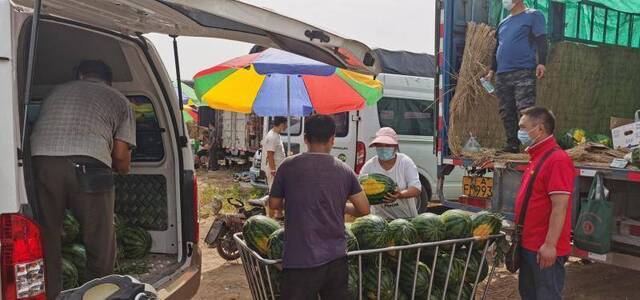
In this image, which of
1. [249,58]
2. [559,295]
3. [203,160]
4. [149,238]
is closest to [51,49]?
[149,238]

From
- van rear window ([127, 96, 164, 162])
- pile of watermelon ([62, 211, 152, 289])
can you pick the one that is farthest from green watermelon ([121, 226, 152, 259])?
van rear window ([127, 96, 164, 162])

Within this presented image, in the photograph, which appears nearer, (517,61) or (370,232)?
(370,232)

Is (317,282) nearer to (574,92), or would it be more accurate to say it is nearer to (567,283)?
(567,283)

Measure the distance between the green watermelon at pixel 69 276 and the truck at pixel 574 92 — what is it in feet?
11.6

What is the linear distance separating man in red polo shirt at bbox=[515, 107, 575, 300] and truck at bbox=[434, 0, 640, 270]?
89cm

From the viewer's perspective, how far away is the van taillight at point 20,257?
237 centimetres

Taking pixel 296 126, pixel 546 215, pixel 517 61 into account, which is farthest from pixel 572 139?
pixel 296 126

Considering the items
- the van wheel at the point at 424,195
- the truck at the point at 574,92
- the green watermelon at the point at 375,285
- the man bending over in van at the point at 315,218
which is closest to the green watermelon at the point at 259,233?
the man bending over in van at the point at 315,218

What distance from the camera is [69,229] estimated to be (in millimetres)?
3764

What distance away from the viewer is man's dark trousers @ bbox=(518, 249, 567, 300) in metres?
3.57

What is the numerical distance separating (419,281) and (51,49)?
321 cm

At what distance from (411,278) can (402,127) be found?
591 cm

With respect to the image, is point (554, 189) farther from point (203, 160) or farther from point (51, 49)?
point (203, 160)

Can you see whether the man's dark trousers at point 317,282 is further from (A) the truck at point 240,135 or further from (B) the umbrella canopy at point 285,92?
(A) the truck at point 240,135
